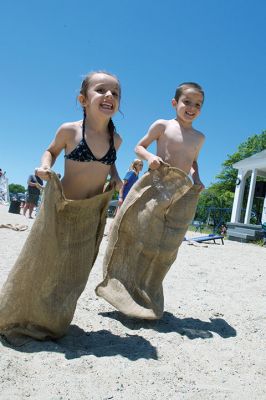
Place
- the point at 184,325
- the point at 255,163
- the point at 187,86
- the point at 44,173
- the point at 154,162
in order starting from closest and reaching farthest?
the point at 44,173 < the point at 154,162 < the point at 184,325 < the point at 187,86 < the point at 255,163

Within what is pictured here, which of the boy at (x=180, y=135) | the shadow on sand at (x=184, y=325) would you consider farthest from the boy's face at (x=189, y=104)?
the shadow on sand at (x=184, y=325)

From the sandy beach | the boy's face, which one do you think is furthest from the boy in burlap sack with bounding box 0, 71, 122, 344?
the boy's face

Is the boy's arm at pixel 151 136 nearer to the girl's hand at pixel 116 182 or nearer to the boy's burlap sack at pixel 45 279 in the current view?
the girl's hand at pixel 116 182

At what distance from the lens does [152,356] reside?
8.01 feet

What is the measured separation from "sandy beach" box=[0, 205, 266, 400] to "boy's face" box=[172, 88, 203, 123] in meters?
1.67

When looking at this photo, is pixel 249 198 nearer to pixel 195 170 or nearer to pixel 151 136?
pixel 195 170

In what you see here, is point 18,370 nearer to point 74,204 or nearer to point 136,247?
point 74,204

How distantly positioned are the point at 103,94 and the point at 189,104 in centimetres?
101

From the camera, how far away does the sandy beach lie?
1956 millimetres

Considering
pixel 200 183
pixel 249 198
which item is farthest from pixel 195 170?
pixel 249 198

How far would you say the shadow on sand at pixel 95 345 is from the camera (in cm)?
236

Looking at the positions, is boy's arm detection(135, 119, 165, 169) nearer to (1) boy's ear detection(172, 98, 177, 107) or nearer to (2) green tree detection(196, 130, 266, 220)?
(1) boy's ear detection(172, 98, 177, 107)

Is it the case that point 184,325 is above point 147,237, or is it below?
below

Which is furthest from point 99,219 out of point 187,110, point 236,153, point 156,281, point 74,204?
point 236,153
